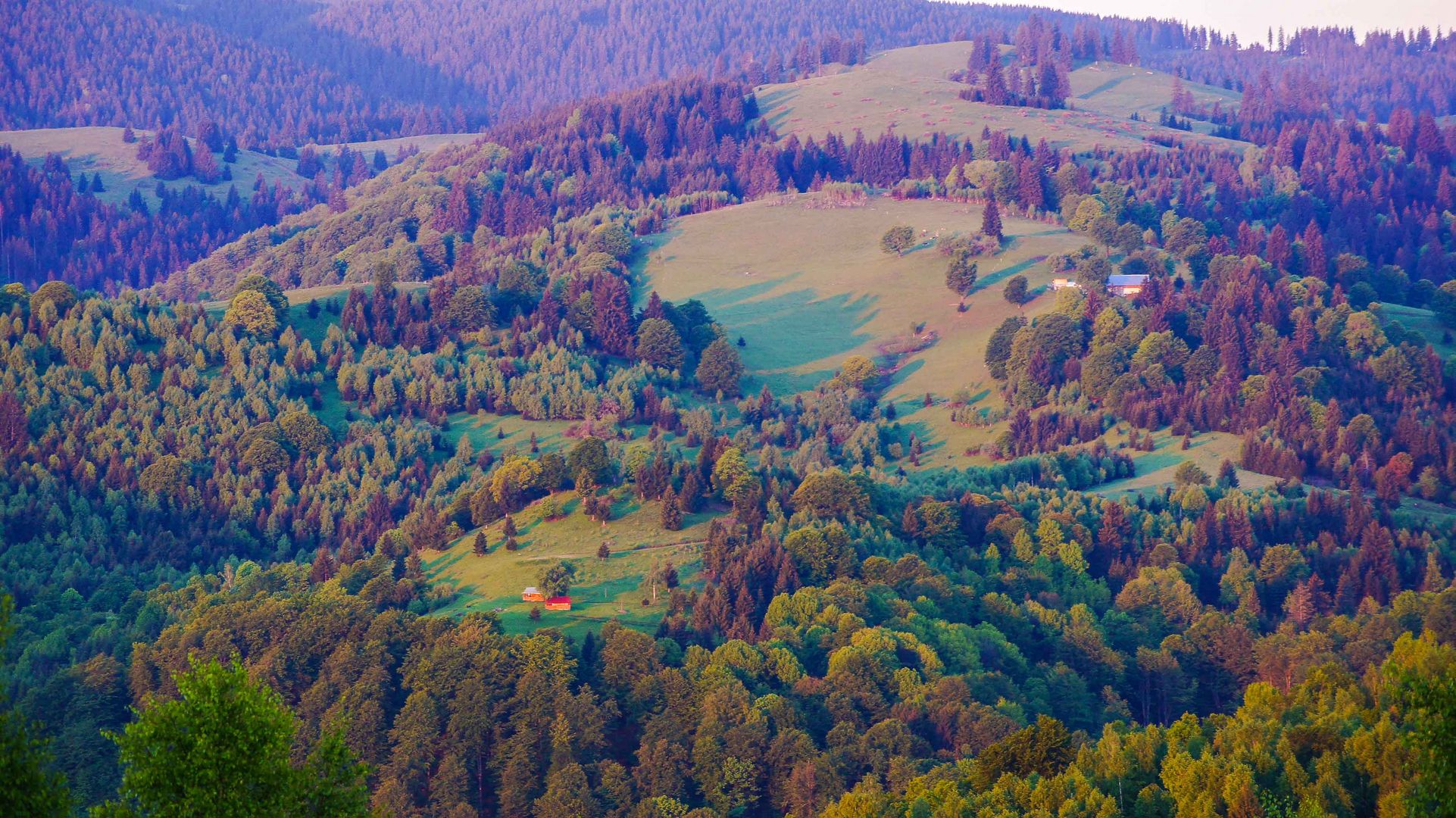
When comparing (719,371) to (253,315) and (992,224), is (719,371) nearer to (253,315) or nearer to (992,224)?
(253,315)

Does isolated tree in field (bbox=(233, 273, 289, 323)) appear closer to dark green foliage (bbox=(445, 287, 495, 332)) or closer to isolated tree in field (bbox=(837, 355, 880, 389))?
dark green foliage (bbox=(445, 287, 495, 332))

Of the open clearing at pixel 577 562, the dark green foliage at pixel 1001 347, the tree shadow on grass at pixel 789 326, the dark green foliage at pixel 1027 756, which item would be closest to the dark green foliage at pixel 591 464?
the open clearing at pixel 577 562

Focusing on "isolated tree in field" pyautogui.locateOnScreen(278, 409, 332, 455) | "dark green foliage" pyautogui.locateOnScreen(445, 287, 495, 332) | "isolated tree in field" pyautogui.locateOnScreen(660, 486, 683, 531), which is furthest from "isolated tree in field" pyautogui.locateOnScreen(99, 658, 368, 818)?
"dark green foliage" pyautogui.locateOnScreen(445, 287, 495, 332)

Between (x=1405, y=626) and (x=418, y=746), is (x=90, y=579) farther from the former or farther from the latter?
(x=1405, y=626)

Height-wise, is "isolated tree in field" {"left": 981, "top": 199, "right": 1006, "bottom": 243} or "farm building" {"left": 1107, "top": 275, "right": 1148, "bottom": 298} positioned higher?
"isolated tree in field" {"left": 981, "top": 199, "right": 1006, "bottom": 243}

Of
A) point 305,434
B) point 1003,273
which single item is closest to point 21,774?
point 305,434
